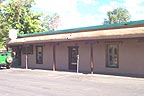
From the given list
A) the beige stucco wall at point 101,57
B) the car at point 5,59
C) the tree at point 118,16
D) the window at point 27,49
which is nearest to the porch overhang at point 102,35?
the beige stucco wall at point 101,57

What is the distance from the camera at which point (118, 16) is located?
3541 inches

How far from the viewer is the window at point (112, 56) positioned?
72.8ft

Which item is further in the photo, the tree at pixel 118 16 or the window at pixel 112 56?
the tree at pixel 118 16

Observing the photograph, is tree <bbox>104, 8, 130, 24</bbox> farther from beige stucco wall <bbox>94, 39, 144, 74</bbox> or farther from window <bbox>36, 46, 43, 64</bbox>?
beige stucco wall <bbox>94, 39, 144, 74</bbox>

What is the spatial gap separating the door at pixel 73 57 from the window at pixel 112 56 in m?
3.66

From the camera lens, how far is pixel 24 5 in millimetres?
45031

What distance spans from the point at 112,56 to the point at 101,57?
0.99 m

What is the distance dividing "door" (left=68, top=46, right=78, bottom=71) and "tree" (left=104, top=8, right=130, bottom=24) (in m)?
64.3

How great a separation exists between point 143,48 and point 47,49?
36.5 ft

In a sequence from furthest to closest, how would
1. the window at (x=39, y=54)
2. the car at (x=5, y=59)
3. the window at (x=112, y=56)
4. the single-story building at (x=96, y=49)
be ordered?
the window at (x=39, y=54) → the car at (x=5, y=59) → the window at (x=112, y=56) → the single-story building at (x=96, y=49)

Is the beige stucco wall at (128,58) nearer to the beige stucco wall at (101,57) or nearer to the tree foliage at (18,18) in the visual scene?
the beige stucco wall at (101,57)

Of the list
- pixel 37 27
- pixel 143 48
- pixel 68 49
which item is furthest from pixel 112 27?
pixel 37 27

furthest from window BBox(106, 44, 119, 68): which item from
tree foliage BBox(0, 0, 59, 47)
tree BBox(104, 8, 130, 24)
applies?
tree BBox(104, 8, 130, 24)

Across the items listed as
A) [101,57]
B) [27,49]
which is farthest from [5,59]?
[101,57]
